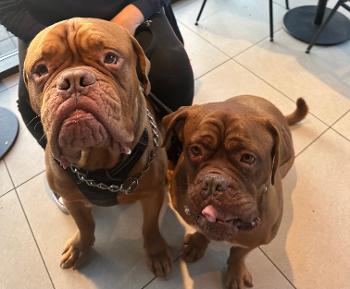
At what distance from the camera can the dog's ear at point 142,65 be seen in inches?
39.2

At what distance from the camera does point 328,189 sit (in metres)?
1.64

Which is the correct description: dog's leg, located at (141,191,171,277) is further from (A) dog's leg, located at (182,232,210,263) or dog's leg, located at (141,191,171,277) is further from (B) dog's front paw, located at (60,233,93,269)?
(B) dog's front paw, located at (60,233,93,269)

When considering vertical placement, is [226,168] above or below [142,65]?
below

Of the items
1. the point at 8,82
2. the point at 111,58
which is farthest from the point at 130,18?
the point at 8,82

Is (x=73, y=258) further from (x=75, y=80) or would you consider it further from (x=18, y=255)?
(x=75, y=80)

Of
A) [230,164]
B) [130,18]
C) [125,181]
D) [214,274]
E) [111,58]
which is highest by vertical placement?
[111,58]

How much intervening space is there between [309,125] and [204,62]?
2.46ft

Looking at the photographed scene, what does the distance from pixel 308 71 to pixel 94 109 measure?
1.69 m

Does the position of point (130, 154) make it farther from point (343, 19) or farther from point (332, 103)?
point (343, 19)

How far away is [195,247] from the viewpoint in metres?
1.43

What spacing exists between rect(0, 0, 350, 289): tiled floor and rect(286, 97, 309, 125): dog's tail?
0.10 m

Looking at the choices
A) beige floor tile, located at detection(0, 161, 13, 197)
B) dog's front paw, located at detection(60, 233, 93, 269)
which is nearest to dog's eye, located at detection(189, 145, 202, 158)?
dog's front paw, located at detection(60, 233, 93, 269)

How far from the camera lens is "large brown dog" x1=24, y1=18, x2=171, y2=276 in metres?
0.80

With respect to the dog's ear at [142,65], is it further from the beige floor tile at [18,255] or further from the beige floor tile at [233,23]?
the beige floor tile at [233,23]
